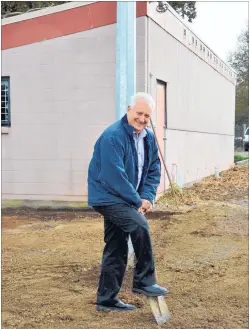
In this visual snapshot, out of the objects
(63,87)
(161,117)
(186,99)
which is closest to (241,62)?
(186,99)

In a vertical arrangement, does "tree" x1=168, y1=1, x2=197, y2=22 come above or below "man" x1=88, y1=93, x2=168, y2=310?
above

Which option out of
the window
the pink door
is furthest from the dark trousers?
the window

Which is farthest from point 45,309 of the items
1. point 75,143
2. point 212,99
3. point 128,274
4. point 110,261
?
point 212,99

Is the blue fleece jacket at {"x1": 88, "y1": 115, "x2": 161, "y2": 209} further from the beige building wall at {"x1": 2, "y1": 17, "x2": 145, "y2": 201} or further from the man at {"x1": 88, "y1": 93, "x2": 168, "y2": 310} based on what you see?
the beige building wall at {"x1": 2, "y1": 17, "x2": 145, "y2": 201}

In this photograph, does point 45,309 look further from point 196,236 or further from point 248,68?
point 248,68

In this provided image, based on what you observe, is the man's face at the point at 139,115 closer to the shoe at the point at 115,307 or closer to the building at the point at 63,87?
the shoe at the point at 115,307

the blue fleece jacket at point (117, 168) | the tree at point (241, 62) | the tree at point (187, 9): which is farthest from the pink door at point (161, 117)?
the tree at point (241, 62)

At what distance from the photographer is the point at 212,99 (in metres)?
19.2

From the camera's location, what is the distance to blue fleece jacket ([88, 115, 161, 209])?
3.92 metres

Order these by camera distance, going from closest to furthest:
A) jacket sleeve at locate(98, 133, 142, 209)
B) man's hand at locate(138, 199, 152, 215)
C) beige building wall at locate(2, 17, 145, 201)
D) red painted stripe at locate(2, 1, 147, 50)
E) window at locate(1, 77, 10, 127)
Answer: jacket sleeve at locate(98, 133, 142, 209), man's hand at locate(138, 199, 152, 215), red painted stripe at locate(2, 1, 147, 50), beige building wall at locate(2, 17, 145, 201), window at locate(1, 77, 10, 127)

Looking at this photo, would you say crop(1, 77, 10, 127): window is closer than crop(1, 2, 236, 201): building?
No

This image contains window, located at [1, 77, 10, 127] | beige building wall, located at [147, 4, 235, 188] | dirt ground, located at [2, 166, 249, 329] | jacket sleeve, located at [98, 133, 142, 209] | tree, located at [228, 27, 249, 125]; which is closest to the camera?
jacket sleeve, located at [98, 133, 142, 209]

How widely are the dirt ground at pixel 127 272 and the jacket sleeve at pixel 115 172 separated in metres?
1.23

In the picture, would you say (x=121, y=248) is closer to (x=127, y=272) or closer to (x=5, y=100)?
(x=127, y=272)
